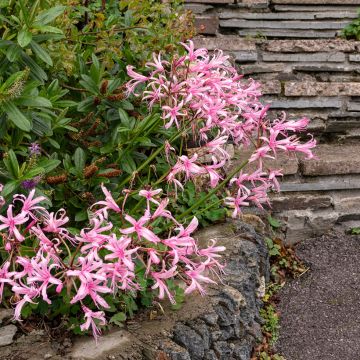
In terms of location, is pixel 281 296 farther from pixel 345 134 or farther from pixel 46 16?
pixel 46 16

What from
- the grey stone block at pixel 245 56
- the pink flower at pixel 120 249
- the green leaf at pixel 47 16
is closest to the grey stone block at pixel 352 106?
the grey stone block at pixel 245 56

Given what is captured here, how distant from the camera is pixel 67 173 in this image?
2312 millimetres

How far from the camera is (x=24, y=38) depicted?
198 cm

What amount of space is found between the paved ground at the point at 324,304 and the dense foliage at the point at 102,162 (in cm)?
73

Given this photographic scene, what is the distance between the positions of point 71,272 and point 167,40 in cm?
194

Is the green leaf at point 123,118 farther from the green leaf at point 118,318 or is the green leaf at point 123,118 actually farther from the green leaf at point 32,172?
the green leaf at point 118,318

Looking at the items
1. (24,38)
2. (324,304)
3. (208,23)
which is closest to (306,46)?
(208,23)

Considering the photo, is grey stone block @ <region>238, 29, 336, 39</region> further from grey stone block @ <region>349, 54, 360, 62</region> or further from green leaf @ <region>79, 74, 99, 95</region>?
green leaf @ <region>79, 74, 99, 95</region>

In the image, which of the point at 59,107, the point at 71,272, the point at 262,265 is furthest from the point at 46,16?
the point at 262,265

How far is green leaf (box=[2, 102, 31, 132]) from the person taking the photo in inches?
76.0

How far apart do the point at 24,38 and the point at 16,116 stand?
257mm

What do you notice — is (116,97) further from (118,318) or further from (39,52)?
(118,318)

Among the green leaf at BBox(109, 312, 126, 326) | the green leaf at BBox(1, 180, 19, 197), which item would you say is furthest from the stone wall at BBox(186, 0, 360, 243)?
the green leaf at BBox(1, 180, 19, 197)

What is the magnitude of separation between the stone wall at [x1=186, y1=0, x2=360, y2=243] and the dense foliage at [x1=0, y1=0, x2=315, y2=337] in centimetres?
95
